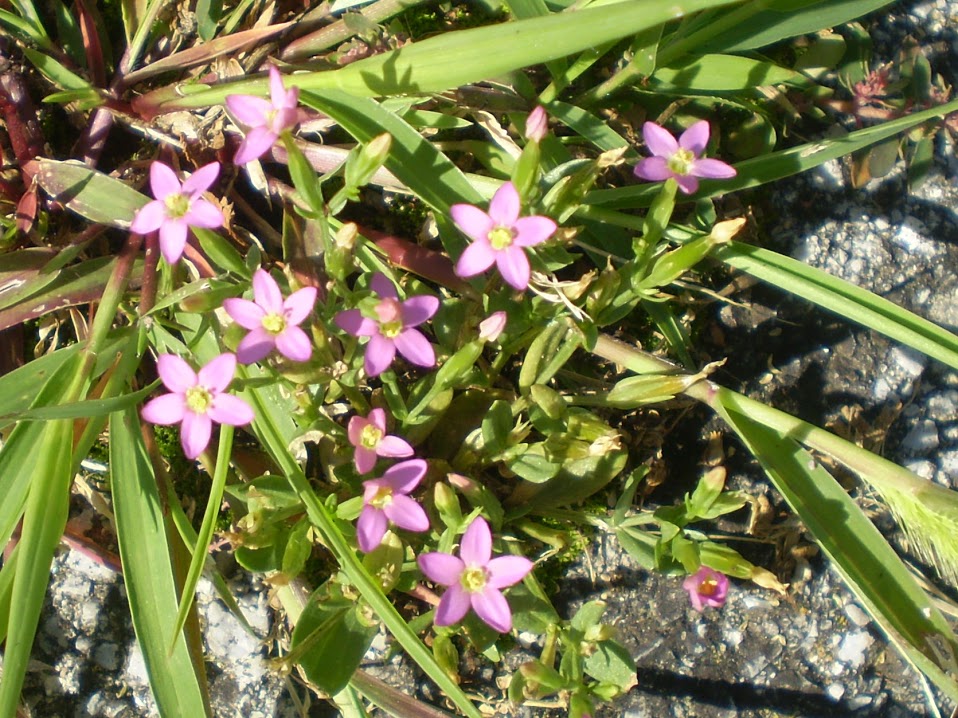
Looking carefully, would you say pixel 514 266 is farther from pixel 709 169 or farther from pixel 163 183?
pixel 163 183

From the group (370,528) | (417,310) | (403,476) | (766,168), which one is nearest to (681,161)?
(766,168)

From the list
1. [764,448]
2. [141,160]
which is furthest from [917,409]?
[141,160]

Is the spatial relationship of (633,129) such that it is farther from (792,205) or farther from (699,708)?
(699,708)

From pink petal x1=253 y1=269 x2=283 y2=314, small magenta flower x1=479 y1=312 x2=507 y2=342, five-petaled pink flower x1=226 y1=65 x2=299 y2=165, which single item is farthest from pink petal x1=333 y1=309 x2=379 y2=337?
five-petaled pink flower x1=226 y1=65 x2=299 y2=165

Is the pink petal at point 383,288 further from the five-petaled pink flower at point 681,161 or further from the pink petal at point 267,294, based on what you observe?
the five-petaled pink flower at point 681,161

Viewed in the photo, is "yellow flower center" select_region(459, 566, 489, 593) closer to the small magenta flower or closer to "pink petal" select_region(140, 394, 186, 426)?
the small magenta flower
